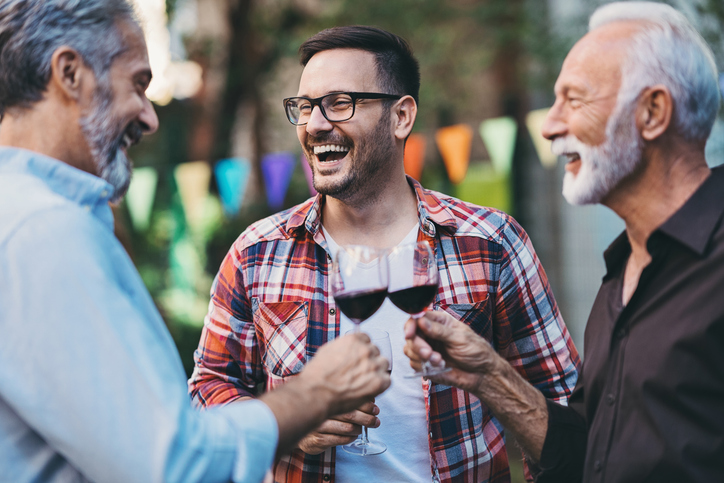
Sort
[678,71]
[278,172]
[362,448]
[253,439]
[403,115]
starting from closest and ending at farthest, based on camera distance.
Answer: [253,439] → [678,71] → [362,448] → [403,115] → [278,172]

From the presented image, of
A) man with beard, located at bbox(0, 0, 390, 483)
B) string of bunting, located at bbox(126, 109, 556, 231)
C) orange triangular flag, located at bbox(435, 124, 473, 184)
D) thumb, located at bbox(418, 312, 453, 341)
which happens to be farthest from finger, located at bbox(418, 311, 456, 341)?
orange triangular flag, located at bbox(435, 124, 473, 184)

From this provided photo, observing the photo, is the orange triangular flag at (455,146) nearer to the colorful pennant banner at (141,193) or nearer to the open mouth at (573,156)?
the colorful pennant banner at (141,193)

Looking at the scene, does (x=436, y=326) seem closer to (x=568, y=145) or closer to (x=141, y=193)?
(x=568, y=145)

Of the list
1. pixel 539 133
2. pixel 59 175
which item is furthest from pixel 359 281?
pixel 539 133

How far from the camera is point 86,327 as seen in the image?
1249mm

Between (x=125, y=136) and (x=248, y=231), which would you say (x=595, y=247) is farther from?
(x=125, y=136)

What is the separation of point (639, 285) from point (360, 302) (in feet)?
2.42

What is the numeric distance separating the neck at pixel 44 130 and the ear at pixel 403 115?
4.72ft

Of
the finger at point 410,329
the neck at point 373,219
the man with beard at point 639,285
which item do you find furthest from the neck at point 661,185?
the neck at point 373,219

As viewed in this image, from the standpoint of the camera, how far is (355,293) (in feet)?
5.86

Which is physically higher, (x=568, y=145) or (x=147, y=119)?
(x=147, y=119)

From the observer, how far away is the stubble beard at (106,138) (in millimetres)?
1542

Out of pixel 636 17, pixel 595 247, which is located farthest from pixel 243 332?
pixel 595 247

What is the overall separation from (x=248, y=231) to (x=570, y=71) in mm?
1329
